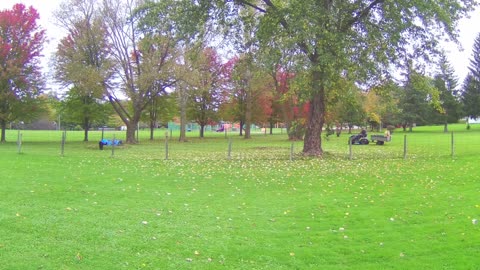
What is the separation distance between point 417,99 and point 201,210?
68368 millimetres

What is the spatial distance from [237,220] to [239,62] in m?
17.1

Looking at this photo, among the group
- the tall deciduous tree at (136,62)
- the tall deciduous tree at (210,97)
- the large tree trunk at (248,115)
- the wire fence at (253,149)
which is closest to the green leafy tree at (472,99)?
the wire fence at (253,149)

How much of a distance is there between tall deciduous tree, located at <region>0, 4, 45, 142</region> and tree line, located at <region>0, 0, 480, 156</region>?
3.3 inches

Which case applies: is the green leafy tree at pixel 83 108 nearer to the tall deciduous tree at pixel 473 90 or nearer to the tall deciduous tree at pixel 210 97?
the tall deciduous tree at pixel 210 97

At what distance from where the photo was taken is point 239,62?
2412cm

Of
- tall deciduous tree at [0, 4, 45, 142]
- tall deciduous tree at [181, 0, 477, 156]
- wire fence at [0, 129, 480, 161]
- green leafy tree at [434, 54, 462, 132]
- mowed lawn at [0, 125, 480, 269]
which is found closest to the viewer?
mowed lawn at [0, 125, 480, 269]

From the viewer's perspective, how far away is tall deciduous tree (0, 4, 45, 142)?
34031 millimetres

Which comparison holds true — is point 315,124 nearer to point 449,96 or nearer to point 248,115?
point 248,115

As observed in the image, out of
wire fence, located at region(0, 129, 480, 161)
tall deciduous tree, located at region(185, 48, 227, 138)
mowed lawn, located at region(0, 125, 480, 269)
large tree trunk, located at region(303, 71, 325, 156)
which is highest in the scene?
tall deciduous tree, located at region(185, 48, 227, 138)

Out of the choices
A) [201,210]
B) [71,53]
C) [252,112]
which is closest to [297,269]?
[201,210]

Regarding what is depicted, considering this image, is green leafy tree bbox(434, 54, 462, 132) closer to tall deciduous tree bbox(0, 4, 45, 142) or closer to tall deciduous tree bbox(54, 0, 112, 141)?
tall deciduous tree bbox(54, 0, 112, 141)

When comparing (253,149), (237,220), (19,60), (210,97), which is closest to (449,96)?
(210,97)

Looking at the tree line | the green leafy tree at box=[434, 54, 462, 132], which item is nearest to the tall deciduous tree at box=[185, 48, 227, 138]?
the tree line

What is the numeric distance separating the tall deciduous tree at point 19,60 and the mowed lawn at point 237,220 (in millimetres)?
23186
